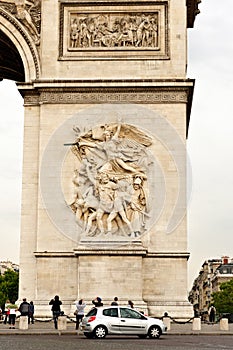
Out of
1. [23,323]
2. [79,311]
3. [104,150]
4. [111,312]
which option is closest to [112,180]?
[104,150]

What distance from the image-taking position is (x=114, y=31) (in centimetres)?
3195

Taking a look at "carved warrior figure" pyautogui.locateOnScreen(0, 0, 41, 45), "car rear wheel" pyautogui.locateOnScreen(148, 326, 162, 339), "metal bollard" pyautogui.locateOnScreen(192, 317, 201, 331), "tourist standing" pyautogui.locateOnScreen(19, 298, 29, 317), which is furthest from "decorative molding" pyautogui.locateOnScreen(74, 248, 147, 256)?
"carved warrior figure" pyautogui.locateOnScreen(0, 0, 41, 45)

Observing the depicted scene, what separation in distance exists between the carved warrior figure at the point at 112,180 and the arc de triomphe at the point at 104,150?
38mm

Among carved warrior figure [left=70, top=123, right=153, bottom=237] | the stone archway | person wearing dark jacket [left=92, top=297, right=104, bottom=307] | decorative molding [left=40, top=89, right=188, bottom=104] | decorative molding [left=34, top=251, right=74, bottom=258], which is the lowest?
person wearing dark jacket [left=92, top=297, right=104, bottom=307]

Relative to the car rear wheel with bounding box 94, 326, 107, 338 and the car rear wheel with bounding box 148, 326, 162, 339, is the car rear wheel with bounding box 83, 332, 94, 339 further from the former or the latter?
the car rear wheel with bounding box 148, 326, 162, 339

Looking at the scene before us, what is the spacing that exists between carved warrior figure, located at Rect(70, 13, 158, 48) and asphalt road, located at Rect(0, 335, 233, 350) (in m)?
12.0

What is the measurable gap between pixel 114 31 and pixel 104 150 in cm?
482

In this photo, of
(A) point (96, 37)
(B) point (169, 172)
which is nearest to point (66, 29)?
(A) point (96, 37)

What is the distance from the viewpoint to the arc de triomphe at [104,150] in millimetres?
29469

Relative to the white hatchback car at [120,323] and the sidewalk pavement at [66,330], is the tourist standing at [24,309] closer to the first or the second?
the sidewalk pavement at [66,330]

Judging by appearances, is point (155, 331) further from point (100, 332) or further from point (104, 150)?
point (104, 150)

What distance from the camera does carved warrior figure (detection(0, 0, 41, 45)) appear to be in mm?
32344

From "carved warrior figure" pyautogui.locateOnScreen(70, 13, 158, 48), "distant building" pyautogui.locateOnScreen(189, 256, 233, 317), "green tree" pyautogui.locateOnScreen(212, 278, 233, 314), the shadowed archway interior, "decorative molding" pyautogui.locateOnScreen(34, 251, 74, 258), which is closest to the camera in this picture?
"decorative molding" pyautogui.locateOnScreen(34, 251, 74, 258)

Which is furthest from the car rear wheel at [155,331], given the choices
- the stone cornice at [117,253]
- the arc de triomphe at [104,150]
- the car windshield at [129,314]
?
the stone cornice at [117,253]
